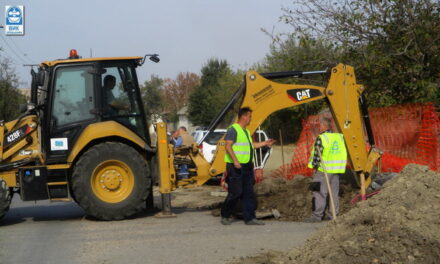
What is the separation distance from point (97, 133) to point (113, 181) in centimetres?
90

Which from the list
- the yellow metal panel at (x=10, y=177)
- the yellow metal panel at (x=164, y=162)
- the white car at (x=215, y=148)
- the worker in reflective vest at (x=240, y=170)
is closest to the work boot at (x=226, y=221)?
the worker in reflective vest at (x=240, y=170)

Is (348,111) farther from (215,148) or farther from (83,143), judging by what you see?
(215,148)

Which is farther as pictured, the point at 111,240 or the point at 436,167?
the point at 436,167

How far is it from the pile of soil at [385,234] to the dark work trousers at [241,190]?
107 inches

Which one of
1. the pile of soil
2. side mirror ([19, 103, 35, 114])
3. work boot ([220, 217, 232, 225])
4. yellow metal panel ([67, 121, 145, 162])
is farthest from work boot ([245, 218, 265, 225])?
side mirror ([19, 103, 35, 114])

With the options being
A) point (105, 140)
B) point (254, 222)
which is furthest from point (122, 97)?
point (254, 222)

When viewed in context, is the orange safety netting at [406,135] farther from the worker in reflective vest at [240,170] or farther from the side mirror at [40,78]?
the side mirror at [40,78]

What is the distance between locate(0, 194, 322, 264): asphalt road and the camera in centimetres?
744

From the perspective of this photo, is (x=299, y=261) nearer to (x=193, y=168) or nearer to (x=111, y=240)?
(x=111, y=240)

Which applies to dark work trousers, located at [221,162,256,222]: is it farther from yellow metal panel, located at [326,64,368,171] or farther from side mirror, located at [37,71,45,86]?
side mirror, located at [37,71,45,86]

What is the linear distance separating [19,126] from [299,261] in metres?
6.73

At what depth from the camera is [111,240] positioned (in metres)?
8.52

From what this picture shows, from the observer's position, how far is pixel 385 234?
5.76 meters

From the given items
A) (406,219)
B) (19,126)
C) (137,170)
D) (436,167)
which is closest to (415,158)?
(436,167)
